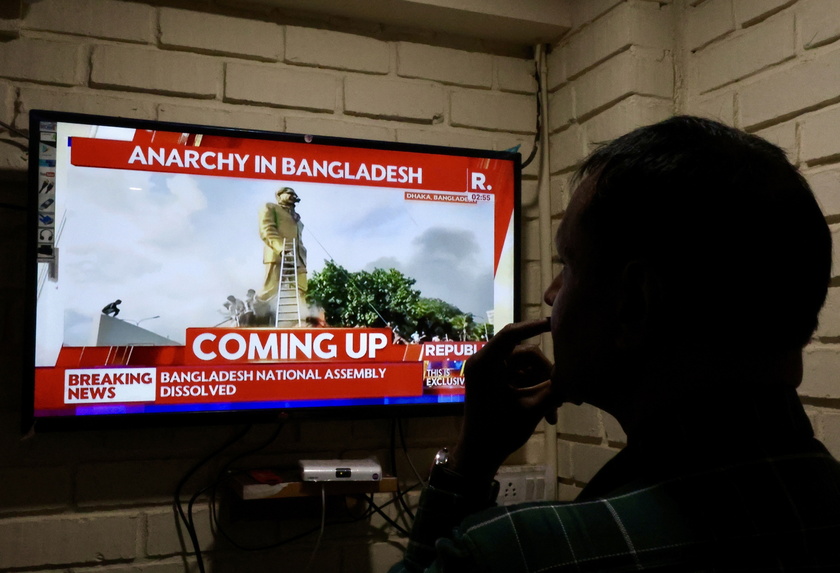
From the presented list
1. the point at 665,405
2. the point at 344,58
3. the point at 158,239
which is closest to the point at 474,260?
the point at 344,58

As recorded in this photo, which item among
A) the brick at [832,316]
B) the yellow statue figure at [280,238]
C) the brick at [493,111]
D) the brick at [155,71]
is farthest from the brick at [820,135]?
the brick at [155,71]

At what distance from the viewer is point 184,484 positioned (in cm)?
180

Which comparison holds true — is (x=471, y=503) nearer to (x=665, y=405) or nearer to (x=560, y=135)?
(x=665, y=405)

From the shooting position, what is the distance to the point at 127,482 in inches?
69.3

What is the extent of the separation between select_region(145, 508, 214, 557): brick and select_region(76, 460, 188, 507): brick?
0.04 metres

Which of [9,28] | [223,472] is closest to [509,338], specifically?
[223,472]

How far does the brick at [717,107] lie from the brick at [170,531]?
1.63 m

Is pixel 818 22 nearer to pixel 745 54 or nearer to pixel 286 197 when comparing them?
pixel 745 54

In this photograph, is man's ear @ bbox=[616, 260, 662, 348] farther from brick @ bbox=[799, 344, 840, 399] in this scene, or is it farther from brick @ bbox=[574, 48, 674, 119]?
brick @ bbox=[574, 48, 674, 119]

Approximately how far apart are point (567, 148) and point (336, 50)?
0.74 meters

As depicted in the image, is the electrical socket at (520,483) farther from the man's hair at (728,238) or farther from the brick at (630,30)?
the man's hair at (728,238)

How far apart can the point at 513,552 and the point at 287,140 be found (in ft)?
4.47

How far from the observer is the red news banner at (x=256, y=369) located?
161 centimetres
